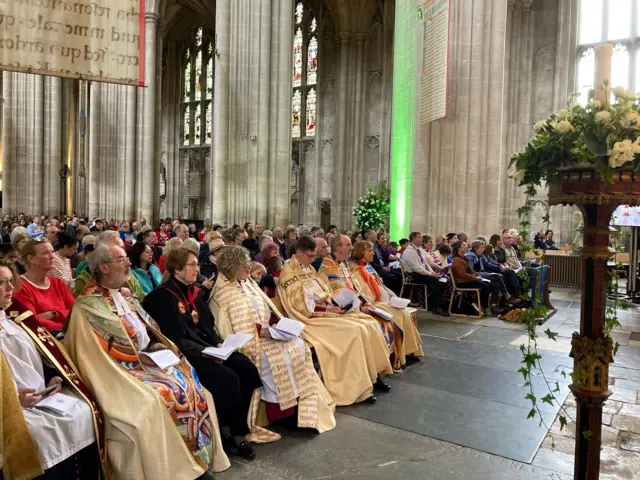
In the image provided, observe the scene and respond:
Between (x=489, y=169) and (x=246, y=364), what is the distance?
30.5 feet

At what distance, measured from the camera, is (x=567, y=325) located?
28.1 ft

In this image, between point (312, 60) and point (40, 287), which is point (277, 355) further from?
point (312, 60)

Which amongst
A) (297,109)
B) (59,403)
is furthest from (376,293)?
(297,109)

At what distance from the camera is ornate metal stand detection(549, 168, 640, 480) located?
268 centimetres

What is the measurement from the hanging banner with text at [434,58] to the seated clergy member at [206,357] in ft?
24.7

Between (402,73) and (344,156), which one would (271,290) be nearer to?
(402,73)

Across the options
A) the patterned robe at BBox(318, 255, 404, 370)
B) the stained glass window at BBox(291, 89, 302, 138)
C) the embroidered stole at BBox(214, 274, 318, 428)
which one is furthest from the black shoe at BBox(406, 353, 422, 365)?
the stained glass window at BBox(291, 89, 302, 138)

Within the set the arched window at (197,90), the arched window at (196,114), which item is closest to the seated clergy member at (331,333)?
the arched window at (196,114)

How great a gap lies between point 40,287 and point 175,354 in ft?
4.55

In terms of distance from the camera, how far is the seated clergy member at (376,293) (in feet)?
20.0

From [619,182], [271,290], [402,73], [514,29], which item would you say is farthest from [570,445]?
[514,29]

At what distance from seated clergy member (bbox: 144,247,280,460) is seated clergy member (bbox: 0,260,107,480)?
0.89 meters

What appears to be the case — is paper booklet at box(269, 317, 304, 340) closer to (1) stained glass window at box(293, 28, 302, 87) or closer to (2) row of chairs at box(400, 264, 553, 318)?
(2) row of chairs at box(400, 264, 553, 318)

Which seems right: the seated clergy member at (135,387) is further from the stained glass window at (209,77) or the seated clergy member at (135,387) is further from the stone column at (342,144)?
the stained glass window at (209,77)
